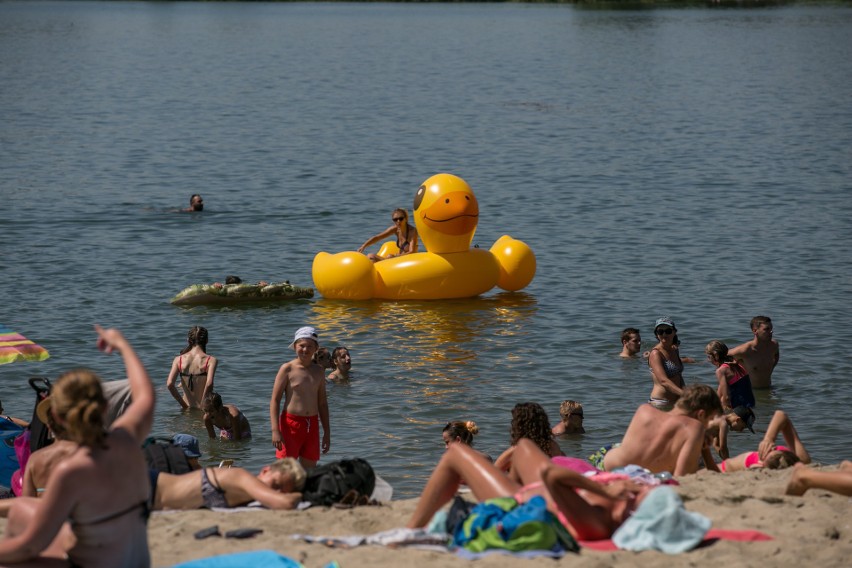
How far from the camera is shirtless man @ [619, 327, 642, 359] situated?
611 inches

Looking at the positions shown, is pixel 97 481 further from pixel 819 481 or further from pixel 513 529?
pixel 819 481

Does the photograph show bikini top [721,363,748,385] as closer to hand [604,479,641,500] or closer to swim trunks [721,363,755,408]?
swim trunks [721,363,755,408]

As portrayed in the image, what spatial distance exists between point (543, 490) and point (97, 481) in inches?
117

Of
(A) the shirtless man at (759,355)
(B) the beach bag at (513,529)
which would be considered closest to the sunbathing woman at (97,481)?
(B) the beach bag at (513,529)

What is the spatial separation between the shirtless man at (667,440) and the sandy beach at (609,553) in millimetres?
330

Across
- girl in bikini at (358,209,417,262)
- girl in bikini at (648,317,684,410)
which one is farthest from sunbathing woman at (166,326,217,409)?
girl in bikini at (358,209,417,262)

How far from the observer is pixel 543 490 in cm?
760

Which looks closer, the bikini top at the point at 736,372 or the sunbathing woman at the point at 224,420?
the sunbathing woman at the point at 224,420

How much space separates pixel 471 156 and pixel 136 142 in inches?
402

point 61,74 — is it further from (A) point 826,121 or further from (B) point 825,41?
(B) point 825,41

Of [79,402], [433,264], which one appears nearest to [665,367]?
[433,264]

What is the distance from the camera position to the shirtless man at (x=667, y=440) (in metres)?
9.29

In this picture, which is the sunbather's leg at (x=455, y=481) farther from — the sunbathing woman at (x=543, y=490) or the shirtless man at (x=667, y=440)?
the shirtless man at (x=667, y=440)

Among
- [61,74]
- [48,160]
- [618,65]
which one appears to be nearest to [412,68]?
[618,65]
